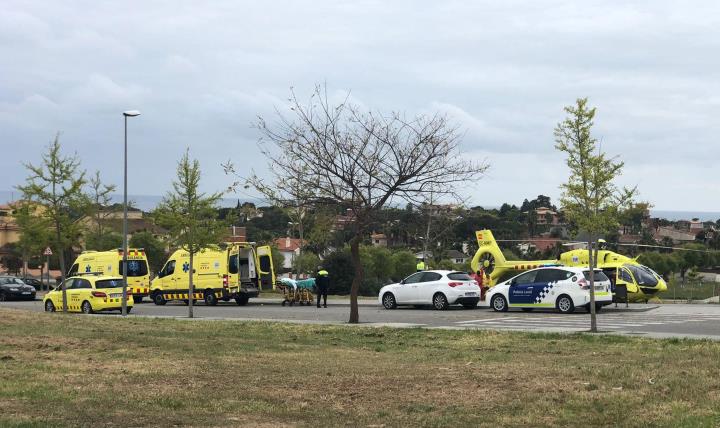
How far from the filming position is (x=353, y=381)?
39.4ft

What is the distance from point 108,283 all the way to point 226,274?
687 centimetres

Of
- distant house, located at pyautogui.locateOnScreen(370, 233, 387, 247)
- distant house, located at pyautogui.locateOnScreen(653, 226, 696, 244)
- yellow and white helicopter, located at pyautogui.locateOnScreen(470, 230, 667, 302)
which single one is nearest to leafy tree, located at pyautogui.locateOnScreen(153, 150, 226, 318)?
yellow and white helicopter, located at pyautogui.locateOnScreen(470, 230, 667, 302)

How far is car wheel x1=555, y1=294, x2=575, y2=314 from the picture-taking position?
29.7m

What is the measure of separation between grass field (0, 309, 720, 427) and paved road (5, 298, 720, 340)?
12.5ft

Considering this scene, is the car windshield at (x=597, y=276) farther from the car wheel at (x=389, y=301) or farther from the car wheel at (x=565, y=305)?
the car wheel at (x=389, y=301)

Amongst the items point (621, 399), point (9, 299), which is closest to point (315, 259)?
point (9, 299)

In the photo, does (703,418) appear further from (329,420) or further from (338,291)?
(338,291)

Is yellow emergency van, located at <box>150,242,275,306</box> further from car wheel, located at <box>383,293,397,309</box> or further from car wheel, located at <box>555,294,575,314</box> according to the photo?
car wheel, located at <box>555,294,575,314</box>

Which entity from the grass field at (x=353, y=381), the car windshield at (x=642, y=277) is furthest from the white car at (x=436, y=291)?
the grass field at (x=353, y=381)

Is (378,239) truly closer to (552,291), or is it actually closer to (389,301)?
(389,301)

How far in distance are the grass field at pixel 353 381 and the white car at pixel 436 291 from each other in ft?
46.1

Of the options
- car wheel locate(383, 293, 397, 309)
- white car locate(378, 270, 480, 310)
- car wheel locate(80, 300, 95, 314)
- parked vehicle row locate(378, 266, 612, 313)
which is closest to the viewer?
parked vehicle row locate(378, 266, 612, 313)

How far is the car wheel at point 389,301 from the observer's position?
3488 centimetres

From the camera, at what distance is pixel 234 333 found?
826 inches
